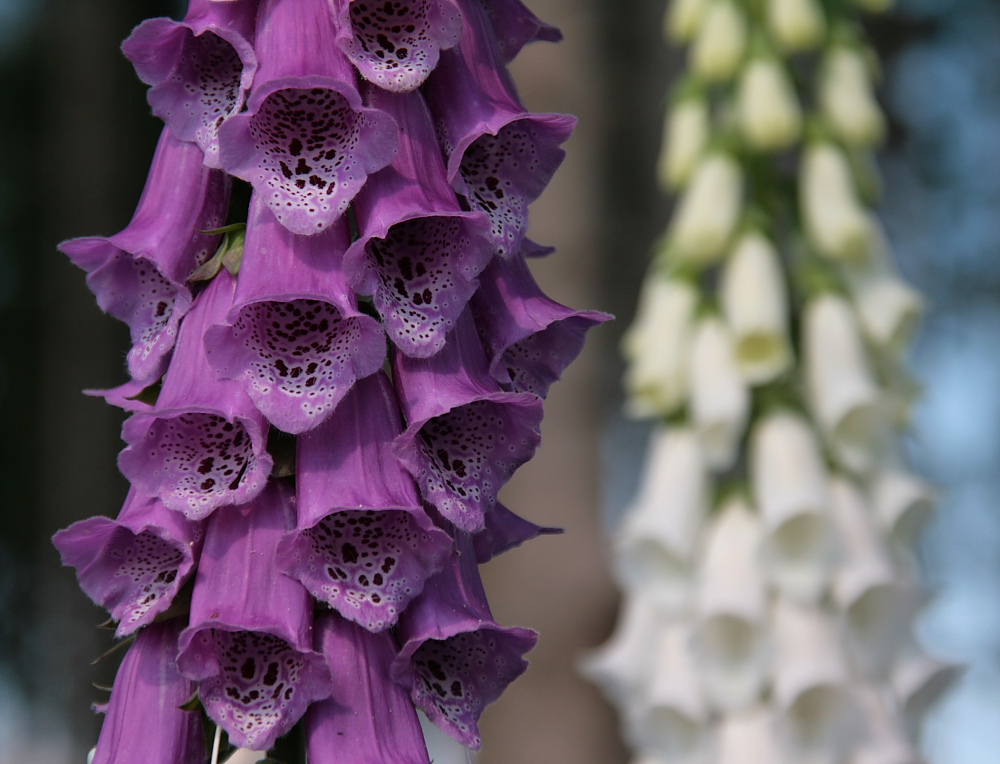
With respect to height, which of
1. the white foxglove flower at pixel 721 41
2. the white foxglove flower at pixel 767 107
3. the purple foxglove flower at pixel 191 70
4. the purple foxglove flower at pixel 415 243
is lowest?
the white foxglove flower at pixel 767 107

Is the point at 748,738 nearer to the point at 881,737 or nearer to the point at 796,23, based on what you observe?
the point at 881,737

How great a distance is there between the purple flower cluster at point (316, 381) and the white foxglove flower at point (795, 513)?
123 centimetres

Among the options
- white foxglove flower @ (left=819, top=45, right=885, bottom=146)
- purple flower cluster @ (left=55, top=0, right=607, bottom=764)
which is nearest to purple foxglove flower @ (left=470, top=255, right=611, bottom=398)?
purple flower cluster @ (left=55, top=0, right=607, bottom=764)

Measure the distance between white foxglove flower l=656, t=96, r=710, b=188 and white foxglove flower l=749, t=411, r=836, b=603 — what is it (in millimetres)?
550

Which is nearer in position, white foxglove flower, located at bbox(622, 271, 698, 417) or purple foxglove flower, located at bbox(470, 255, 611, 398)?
purple foxglove flower, located at bbox(470, 255, 611, 398)

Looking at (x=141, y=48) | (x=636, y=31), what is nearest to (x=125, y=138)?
(x=636, y=31)

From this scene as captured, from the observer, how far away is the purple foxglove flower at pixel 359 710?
0.75 m

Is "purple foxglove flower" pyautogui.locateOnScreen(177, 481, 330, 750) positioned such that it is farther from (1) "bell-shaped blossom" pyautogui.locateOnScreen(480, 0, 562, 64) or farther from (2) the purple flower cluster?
(1) "bell-shaped blossom" pyautogui.locateOnScreen(480, 0, 562, 64)

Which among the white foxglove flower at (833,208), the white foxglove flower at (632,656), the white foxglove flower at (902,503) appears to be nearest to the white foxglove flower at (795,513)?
the white foxglove flower at (902,503)

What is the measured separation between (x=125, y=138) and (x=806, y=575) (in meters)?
4.92

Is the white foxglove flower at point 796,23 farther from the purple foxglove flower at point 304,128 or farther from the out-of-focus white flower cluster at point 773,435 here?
the purple foxglove flower at point 304,128

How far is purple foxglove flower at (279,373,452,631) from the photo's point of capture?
750 mm

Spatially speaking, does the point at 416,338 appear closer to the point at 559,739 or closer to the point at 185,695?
the point at 185,695

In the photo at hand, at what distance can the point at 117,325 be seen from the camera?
19.1 ft
